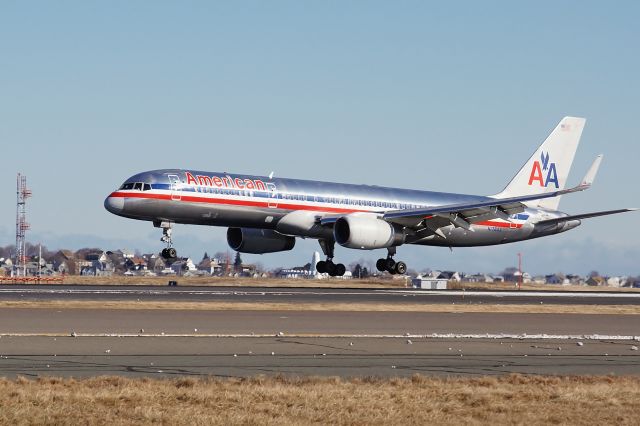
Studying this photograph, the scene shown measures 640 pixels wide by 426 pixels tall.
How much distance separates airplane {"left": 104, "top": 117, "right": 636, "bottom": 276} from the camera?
176 feet

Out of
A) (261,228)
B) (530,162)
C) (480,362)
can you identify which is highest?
(530,162)

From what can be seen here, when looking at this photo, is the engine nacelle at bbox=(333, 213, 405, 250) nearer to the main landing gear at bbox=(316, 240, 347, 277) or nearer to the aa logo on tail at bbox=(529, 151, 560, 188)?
the main landing gear at bbox=(316, 240, 347, 277)

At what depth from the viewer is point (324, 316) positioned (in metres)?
31.5

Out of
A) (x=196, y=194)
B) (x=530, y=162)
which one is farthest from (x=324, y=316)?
(x=530, y=162)

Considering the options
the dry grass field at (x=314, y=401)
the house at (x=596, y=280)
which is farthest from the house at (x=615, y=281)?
the dry grass field at (x=314, y=401)

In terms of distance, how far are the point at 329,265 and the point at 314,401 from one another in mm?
47156

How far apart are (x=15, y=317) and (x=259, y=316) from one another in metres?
6.88

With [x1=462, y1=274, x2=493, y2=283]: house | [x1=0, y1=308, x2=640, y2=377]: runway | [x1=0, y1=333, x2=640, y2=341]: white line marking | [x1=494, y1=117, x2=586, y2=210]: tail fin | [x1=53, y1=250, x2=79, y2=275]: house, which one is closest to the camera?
[x1=0, y1=308, x2=640, y2=377]: runway

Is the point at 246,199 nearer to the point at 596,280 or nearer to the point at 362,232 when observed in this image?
the point at 362,232

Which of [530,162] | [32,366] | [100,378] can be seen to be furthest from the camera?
[530,162]

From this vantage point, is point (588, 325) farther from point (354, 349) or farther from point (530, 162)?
point (530, 162)

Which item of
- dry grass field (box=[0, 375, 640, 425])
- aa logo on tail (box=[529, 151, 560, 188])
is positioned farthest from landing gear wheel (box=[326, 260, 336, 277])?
dry grass field (box=[0, 375, 640, 425])

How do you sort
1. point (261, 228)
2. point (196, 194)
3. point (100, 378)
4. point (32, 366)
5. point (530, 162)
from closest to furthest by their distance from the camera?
point (100, 378), point (32, 366), point (196, 194), point (261, 228), point (530, 162)

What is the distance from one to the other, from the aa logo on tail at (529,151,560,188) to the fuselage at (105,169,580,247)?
9279 millimetres
